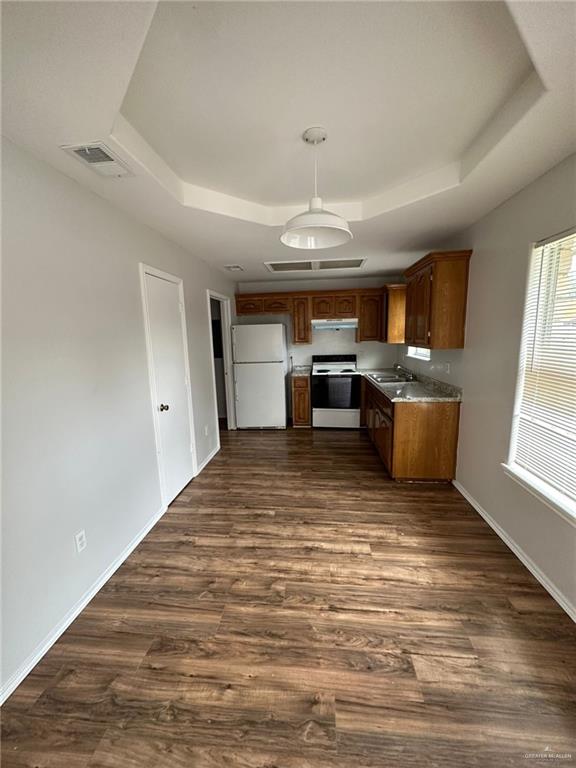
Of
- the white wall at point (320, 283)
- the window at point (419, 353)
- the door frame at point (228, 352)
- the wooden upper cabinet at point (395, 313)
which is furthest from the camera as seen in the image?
the white wall at point (320, 283)

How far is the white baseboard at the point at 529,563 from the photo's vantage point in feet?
5.32

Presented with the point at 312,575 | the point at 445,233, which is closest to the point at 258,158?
the point at 445,233

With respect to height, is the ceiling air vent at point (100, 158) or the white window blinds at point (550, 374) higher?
the ceiling air vent at point (100, 158)

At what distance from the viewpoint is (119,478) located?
2.09 meters

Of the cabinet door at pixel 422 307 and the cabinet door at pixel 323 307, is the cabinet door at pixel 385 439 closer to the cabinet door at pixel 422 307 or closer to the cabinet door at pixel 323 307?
the cabinet door at pixel 422 307

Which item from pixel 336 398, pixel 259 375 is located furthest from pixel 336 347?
pixel 259 375

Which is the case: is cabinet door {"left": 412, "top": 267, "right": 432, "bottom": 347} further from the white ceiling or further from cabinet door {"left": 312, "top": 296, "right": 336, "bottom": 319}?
cabinet door {"left": 312, "top": 296, "right": 336, "bottom": 319}

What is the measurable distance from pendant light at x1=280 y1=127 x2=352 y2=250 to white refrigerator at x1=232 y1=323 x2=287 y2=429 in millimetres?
2823

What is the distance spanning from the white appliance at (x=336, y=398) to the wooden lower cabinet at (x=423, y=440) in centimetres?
153

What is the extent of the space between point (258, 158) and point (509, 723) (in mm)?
2985

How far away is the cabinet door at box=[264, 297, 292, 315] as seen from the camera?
4.85 m

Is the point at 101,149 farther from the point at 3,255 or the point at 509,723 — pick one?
the point at 509,723

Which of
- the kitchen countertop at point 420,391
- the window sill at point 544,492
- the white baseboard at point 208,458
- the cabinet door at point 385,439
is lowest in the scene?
the white baseboard at point 208,458

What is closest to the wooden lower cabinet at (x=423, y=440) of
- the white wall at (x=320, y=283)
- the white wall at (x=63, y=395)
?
the white wall at (x=63, y=395)
